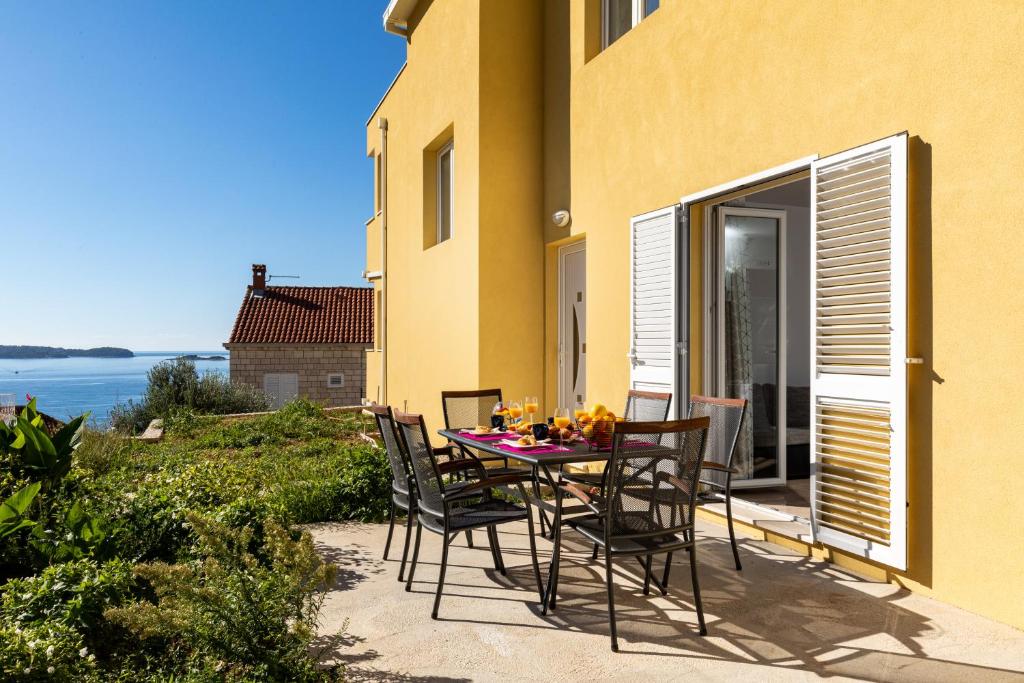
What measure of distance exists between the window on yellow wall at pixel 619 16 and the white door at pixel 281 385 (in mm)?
19622

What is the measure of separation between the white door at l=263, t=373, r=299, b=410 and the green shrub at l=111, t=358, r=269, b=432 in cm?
853

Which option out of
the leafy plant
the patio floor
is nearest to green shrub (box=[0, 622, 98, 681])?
the patio floor

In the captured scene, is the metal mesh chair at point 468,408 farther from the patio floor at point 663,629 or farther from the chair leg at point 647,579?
the chair leg at point 647,579

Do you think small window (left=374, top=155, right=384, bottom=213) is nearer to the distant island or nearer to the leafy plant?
the leafy plant

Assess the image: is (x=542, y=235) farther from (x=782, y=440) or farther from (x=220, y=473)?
(x=220, y=473)

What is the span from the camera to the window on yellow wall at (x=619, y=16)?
625cm

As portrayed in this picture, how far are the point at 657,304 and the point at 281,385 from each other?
20.7 metres

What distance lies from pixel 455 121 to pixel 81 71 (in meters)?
28.6

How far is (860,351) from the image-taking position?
12.6 ft

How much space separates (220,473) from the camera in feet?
18.4

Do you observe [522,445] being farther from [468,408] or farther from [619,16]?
[619,16]

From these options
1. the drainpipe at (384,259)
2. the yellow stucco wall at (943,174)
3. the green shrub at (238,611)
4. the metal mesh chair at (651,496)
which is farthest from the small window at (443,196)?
the green shrub at (238,611)

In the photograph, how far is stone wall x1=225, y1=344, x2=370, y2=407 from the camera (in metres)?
23.6

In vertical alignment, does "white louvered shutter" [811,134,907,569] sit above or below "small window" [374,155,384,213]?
below
